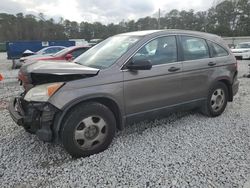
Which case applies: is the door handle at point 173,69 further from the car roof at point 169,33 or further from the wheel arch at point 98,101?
the wheel arch at point 98,101

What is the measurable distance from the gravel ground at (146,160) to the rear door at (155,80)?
0.56m

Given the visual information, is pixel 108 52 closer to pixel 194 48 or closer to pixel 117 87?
pixel 117 87

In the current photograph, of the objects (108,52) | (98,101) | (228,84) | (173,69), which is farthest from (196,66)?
(98,101)

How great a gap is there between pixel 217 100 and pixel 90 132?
283cm

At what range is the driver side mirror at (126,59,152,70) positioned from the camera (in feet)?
11.1

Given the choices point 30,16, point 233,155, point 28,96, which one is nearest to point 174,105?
point 233,155

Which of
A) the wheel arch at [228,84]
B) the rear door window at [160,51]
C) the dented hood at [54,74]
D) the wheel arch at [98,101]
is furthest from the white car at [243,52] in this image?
the dented hood at [54,74]

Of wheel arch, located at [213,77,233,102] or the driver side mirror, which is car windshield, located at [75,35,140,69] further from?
wheel arch, located at [213,77,233,102]

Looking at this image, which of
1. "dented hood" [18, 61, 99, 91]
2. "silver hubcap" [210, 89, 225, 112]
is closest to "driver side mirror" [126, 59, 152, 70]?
"dented hood" [18, 61, 99, 91]

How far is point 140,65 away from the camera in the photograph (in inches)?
134

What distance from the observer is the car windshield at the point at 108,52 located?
362 cm

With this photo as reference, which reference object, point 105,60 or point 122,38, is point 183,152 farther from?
point 122,38

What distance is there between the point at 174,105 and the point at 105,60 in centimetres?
143

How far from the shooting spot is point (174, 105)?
4.14 m
